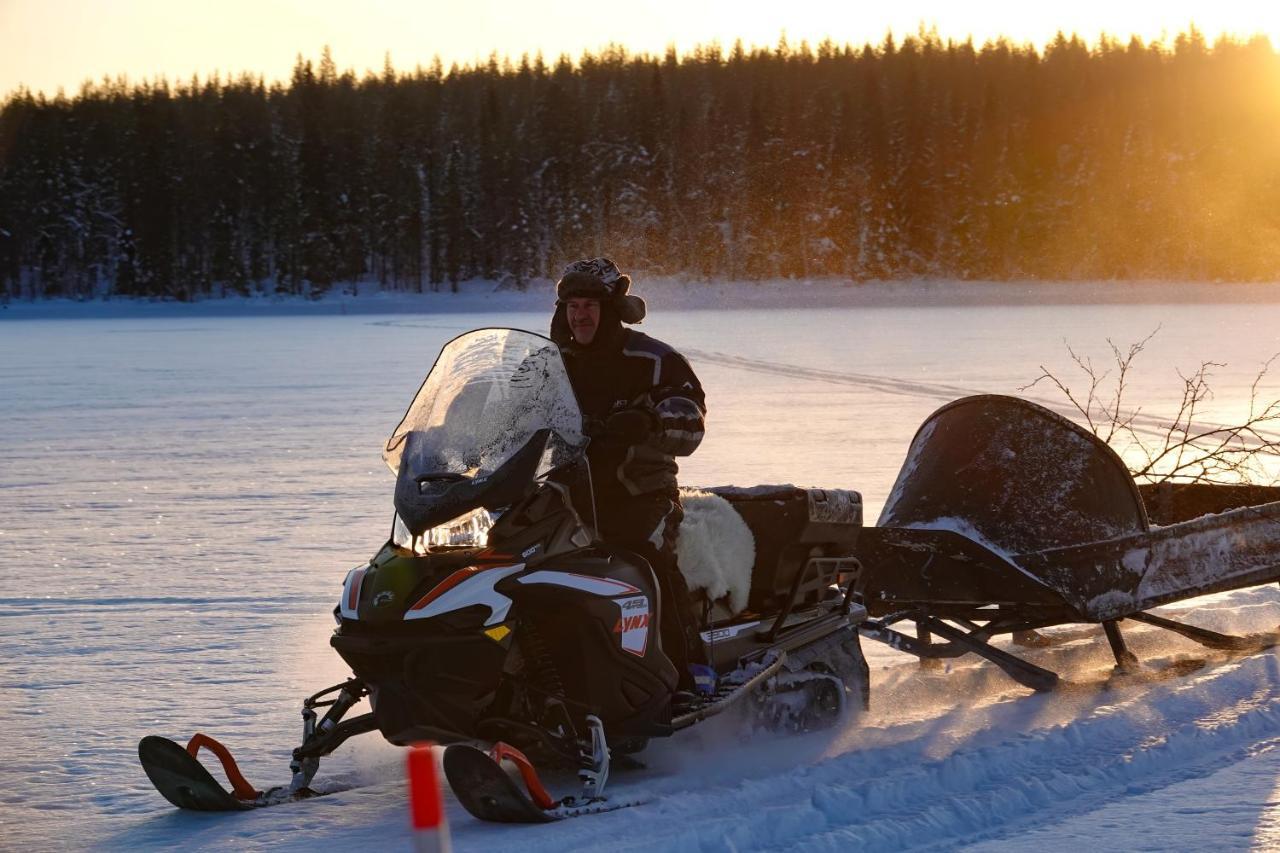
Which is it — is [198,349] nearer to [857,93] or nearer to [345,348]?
[345,348]

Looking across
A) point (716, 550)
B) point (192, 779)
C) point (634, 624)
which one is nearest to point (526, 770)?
point (634, 624)

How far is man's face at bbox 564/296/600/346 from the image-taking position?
182 inches

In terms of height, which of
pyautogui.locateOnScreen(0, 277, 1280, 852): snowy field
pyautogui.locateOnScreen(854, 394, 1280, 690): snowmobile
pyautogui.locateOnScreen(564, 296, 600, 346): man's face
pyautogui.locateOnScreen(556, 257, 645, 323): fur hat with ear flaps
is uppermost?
pyautogui.locateOnScreen(556, 257, 645, 323): fur hat with ear flaps

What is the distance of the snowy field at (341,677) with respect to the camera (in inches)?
161

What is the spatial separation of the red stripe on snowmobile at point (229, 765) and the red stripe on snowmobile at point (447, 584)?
0.81 meters

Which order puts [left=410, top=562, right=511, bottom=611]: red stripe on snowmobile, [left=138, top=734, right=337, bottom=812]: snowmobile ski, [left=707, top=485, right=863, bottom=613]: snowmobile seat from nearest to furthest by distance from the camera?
[left=410, top=562, right=511, bottom=611]: red stripe on snowmobile
[left=138, top=734, right=337, bottom=812]: snowmobile ski
[left=707, top=485, right=863, bottom=613]: snowmobile seat

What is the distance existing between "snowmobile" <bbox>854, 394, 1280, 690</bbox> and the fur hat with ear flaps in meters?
1.45

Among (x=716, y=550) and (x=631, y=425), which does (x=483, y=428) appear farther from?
(x=716, y=550)

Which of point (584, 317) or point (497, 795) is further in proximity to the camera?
point (584, 317)

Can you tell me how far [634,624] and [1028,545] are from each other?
6.19 feet

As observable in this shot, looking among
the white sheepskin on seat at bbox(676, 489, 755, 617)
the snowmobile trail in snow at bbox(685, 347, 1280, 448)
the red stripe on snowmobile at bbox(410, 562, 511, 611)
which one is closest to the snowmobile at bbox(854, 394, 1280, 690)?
the white sheepskin on seat at bbox(676, 489, 755, 617)

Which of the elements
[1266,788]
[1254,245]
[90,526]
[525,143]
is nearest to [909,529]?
[1266,788]

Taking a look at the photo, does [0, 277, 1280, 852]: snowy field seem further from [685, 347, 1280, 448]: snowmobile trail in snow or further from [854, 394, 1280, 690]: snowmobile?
[685, 347, 1280, 448]: snowmobile trail in snow

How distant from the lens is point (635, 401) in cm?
455
